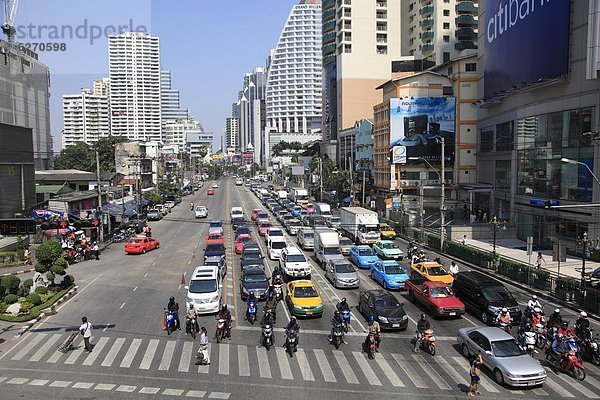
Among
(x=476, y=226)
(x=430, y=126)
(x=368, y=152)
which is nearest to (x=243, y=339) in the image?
(x=476, y=226)

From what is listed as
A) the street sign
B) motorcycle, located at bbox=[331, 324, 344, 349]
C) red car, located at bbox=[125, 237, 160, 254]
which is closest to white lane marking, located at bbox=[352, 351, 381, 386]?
motorcycle, located at bbox=[331, 324, 344, 349]

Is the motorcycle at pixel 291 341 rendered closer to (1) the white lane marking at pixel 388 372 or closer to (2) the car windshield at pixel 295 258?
(1) the white lane marking at pixel 388 372

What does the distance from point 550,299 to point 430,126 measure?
1918 inches

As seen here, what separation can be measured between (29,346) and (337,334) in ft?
41.6

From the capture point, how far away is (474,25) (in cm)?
10506

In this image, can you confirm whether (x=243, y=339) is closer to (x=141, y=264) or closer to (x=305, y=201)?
(x=141, y=264)

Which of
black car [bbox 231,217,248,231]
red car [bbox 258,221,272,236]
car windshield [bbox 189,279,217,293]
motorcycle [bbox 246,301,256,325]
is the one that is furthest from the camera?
black car [bbox 231,217,248,231]

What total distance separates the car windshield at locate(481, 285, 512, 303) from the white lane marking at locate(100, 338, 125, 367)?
53.6ft

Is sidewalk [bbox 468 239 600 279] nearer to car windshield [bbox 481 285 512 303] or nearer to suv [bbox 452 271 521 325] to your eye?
suv [bbox 452 271 521 325]

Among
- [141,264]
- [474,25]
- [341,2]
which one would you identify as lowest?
[141,264]

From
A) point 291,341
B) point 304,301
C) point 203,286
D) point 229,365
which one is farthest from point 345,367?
point 203,286

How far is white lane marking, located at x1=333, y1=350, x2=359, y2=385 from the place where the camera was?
60.7ft

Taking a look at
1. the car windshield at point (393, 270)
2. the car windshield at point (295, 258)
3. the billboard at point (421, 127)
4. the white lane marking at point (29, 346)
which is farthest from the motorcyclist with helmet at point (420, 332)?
the billboard at point (421, 127)

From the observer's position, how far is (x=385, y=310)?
2444cm
